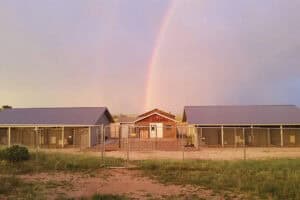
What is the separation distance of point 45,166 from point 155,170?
5.50 m

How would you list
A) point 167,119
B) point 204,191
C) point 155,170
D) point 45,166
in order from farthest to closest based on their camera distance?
1. point 167,119
2. point 45,166
3. point 155,170
4. point 204,191

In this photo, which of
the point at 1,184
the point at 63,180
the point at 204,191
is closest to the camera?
the point at 204,191

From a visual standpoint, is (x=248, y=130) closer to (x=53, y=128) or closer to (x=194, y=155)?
(x=194, y=155)

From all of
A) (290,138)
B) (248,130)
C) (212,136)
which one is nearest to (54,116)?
(212,136)

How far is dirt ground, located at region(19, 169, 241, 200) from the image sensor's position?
43.4ft

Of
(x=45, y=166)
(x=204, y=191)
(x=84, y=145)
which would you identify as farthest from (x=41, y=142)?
(x=204, y=191)

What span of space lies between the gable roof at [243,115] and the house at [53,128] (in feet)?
33.0

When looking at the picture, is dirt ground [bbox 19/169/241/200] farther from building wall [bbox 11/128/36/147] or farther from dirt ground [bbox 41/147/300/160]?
building wall [bbox 11/128/36/147]

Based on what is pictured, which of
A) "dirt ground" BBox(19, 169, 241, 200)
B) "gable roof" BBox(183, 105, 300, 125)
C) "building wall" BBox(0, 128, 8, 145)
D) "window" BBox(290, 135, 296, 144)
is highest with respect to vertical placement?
"gable roof" BBox(183, 105, 300, 125)

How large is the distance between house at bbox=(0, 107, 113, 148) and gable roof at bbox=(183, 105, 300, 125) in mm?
10053

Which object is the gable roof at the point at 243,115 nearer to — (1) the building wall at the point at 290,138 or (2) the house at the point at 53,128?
(1) the building wall at the point at 290,138

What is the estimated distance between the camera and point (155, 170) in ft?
66.5

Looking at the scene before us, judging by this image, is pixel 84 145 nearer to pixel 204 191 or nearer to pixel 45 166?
pixel 45 166

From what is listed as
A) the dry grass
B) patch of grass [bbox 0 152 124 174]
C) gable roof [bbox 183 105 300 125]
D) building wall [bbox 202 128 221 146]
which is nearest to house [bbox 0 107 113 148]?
gable roof [bbox 183 105 300 125]
